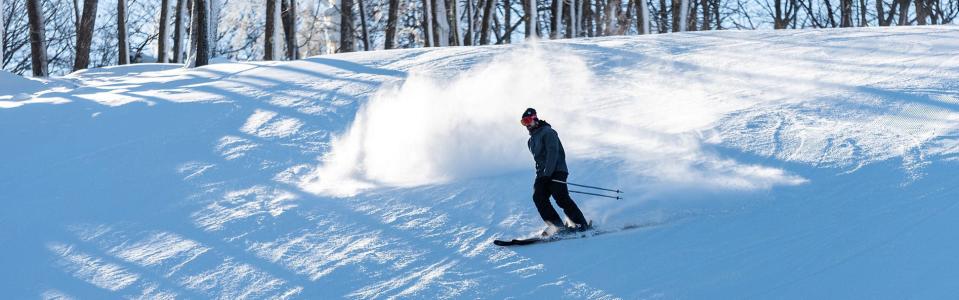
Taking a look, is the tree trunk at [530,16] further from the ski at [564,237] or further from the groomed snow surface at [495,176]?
the ski at [564,237]

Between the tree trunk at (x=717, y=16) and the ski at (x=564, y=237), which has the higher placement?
the tree trunk at (x=717, y=16)

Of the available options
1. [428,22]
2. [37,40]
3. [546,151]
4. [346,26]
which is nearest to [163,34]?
[346,26]

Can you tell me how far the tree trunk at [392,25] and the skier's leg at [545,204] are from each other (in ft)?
73.1

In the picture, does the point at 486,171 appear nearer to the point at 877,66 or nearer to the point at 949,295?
the point at 949,295

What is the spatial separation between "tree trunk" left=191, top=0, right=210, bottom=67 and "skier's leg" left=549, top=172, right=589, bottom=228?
600 inches

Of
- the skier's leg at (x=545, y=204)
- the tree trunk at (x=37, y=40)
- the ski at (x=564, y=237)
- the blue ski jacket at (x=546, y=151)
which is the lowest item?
the ski at (x=564, y=237)

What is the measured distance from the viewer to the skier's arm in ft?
34.7

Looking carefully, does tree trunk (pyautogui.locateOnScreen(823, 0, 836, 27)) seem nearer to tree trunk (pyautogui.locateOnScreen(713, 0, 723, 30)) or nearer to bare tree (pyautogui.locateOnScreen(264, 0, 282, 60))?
tree trunk (pyautogui.locateOnScreen(713, 0, 723, 30))

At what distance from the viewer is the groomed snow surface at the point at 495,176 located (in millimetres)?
9820

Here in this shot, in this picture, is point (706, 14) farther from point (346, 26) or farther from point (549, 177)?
point (549, 177)

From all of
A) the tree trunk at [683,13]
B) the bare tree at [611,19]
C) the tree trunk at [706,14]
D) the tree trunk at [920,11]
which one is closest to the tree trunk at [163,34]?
the bare tree at [611,19]

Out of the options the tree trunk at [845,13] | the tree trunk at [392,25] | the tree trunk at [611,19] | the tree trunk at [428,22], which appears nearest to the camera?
the tree trunk at [428,22]

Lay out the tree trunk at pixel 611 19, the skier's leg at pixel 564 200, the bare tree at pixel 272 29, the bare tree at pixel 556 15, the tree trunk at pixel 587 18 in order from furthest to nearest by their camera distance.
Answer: the tree trunk at pixel 587 18 → the tree trunk at pixel 611 19 → the bare tree at pixel 556 15 → the bare tree at pixel 272 29 → the skier's leg at pixel 564 200

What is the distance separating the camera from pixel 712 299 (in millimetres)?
9055
